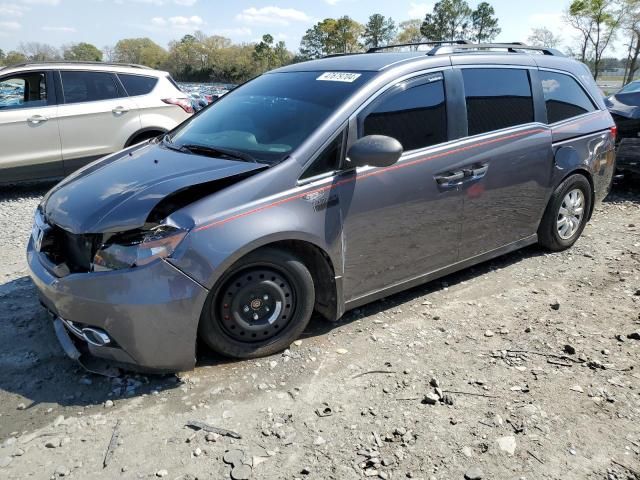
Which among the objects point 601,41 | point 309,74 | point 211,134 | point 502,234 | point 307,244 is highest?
point 601,41

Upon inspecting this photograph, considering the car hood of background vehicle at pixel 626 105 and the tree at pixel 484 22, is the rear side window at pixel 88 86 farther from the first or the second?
the tree at pixel 484 22

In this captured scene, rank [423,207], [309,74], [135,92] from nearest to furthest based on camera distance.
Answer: [423,207] < [309,74] < [135,92]

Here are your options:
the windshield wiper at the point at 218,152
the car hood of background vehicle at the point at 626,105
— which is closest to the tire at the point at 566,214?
the windshield wiper at the point at 218,152

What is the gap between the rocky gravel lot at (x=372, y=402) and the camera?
237 cm

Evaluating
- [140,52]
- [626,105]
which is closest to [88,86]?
[626,105]

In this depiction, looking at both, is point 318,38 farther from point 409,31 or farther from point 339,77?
point 339,77

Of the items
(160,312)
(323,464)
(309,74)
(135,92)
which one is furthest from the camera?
(135,92)

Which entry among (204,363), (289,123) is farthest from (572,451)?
(289,123)

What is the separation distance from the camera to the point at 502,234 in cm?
430

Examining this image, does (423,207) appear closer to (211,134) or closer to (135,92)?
(211,134)

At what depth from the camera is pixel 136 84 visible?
7.84m

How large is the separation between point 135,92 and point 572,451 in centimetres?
741

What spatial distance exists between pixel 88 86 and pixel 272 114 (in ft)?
16.8

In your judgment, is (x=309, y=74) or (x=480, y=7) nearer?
(x=309, y=74)
